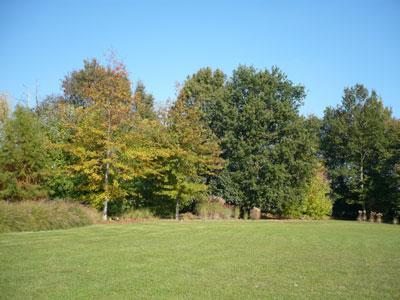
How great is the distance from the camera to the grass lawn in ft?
24.2

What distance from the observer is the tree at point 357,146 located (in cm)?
3638

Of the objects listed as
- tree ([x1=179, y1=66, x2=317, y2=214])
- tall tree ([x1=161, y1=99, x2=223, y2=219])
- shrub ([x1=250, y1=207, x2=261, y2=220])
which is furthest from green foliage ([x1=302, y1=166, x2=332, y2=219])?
tall tree ([x1=161, y1=99, x2=223, y2=219])

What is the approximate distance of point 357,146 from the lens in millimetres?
37062

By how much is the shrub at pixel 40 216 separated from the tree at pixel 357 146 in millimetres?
26414

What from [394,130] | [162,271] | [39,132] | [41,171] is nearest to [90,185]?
[41,171]

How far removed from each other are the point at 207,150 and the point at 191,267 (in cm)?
1760

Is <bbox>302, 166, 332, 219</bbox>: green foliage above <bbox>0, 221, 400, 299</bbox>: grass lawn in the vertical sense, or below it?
above

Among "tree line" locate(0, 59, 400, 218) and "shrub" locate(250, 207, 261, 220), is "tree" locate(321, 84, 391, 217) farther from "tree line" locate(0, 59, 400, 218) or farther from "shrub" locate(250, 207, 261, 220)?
"shrub" locate(250, 207, 261, 220)

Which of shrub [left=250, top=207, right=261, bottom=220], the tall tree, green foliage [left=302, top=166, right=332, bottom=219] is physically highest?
the tall tree

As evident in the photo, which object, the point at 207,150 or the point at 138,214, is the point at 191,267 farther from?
the point at 207,150

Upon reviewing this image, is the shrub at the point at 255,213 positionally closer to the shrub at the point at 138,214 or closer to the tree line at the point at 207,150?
the tree line at the point at 207,150

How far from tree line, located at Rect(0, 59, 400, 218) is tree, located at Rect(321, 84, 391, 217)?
0.10m

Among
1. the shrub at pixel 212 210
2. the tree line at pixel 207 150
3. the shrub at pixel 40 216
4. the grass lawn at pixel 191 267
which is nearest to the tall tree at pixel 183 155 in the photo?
the tree line at pixel 207 150

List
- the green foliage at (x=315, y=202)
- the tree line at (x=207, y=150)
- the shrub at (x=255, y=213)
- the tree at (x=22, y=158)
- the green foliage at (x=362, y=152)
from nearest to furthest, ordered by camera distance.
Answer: the tree at (x=22, y=158)
the tree line at (x=207, y=150)
the shrub at (x=255, y=213)
the green foliage at (x=315, y=202)
the green foliage at (x=362, y=152)
